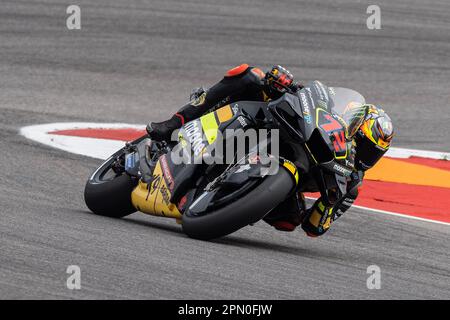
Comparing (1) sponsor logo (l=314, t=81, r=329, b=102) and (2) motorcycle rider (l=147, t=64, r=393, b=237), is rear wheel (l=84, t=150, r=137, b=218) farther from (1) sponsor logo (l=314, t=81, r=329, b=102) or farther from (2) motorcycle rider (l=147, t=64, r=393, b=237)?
(1) sponsor logo (l=314, t=81, r=329, b=102)

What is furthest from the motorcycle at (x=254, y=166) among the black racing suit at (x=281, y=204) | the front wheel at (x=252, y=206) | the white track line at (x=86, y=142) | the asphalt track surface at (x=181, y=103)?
the white track line at (x=86, y=142)

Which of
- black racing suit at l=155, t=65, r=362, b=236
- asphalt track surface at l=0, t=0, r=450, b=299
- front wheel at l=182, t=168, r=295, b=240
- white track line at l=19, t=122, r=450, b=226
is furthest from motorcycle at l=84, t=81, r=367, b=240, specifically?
white track line at l=19, t=122, r=450, b=226

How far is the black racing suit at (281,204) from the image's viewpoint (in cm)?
763

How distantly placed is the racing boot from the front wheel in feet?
3.86

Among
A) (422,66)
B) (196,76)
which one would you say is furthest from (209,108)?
(422,66)

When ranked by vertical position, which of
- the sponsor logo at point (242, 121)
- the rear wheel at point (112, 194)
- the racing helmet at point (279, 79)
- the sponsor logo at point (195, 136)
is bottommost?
the rear wheel at point (112, 194)

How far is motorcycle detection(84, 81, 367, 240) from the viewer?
6.91 meters

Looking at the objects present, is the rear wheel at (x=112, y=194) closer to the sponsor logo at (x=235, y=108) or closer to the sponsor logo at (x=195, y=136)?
the sponsor logo at (x=195, y=136)

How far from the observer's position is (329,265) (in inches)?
278

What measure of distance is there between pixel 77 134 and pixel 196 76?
4637 millimetres

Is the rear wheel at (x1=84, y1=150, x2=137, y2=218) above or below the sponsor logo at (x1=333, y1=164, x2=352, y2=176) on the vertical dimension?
below

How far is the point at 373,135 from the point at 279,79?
28.5 inches

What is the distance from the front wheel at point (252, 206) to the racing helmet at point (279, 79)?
2.56ft
